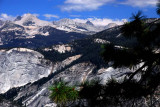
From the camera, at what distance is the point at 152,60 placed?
9.53 m

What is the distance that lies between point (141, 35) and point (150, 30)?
18.0 inches

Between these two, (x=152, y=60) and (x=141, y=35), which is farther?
(x=141, y=35)

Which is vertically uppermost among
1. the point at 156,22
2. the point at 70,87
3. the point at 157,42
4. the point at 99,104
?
the point at 156,22

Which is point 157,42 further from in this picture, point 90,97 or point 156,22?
point 90,97

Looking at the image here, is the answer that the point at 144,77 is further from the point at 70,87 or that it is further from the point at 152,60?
the point at 70,87

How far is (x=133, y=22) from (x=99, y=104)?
393 cm

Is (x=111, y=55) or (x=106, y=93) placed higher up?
(x=111, y=55)

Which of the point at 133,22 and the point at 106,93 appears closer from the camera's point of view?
the point at 106,93

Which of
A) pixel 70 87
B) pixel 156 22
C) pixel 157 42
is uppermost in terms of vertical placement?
pixel 156 22

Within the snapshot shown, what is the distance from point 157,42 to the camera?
984 centimetres

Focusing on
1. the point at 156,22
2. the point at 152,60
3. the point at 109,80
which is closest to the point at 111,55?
the point at 109,80

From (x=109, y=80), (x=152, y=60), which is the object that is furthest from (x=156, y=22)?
(x=109, y=80)

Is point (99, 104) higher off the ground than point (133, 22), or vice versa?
point (133, 22)

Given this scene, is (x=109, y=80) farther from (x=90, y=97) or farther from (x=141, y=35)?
(x=141, y=35)
